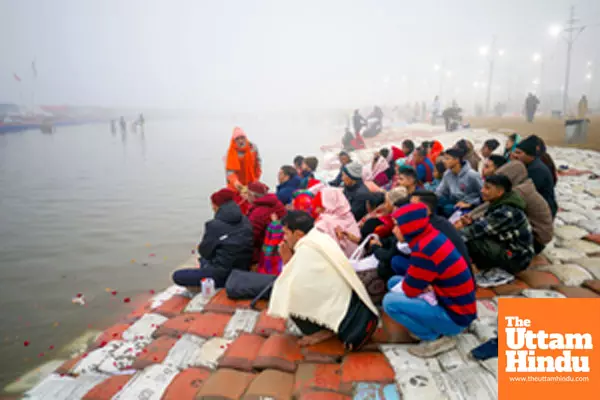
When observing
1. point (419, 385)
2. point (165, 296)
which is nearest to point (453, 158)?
point (419, 385)

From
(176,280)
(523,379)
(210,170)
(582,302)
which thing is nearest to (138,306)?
(176,280)

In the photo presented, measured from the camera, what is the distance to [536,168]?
163 inches

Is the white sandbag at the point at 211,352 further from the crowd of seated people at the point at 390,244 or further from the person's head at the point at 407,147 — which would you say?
the person's head at the point at 407,147

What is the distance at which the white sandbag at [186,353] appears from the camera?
271cm

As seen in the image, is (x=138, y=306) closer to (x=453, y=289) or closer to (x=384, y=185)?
(x=453, y=289)

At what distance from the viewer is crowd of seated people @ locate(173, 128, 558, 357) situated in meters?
2.34

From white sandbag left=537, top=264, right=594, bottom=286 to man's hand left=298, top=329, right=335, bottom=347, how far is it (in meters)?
2.33

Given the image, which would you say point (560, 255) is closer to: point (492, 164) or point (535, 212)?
point (535, 212)

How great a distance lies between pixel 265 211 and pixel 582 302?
281 centimetres

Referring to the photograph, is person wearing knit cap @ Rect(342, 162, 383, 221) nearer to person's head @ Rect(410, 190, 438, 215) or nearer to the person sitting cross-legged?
Answer: the person sitting cross-legged

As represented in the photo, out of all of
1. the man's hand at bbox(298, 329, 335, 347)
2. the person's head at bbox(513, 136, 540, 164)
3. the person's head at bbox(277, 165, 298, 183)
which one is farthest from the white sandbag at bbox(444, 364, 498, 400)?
the person's head at bbox(277, 165, 298, 183)

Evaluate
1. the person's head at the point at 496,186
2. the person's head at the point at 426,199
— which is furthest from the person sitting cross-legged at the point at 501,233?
the person's head at the point at 426,199

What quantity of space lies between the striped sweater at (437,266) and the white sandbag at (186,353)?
1648 millimetres

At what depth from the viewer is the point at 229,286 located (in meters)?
3.50
